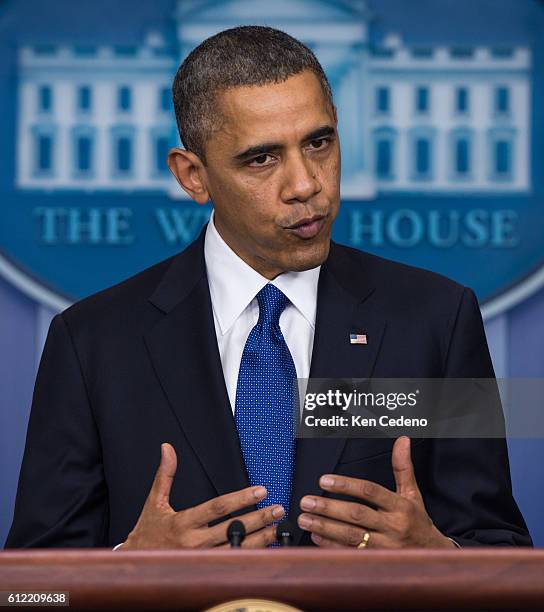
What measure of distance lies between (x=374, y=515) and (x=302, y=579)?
44cm

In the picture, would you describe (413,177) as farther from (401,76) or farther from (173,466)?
(173,466)

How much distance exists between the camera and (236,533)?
4.11 feet

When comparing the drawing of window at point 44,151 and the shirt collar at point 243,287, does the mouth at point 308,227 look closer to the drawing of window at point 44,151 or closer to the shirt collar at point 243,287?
the shirt collar at point 243,287

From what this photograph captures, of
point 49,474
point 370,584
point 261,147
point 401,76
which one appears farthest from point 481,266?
point 370,584

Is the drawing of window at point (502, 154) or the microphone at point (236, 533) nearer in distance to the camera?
the microphone at point (236, 533)

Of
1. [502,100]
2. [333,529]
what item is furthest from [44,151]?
[333,529]

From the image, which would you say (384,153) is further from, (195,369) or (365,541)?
(365,541)

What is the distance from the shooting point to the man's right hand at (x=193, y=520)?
1400 mm

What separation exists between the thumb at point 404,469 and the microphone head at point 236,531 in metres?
0.32

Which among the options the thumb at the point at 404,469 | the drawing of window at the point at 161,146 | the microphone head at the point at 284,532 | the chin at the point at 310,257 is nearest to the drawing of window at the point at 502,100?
the drawing of window at the point at 161,146

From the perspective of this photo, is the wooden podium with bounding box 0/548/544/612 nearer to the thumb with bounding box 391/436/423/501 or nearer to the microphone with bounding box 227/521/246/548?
the microphone with bounding box 227/521/246/548

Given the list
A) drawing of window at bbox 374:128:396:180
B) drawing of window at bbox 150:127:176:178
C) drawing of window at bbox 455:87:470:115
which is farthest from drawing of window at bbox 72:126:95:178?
drawing of window at bbox 455:87:470:115

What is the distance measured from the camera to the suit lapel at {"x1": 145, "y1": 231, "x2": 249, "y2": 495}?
5.91 ft

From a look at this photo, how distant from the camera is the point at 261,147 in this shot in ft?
5.88
